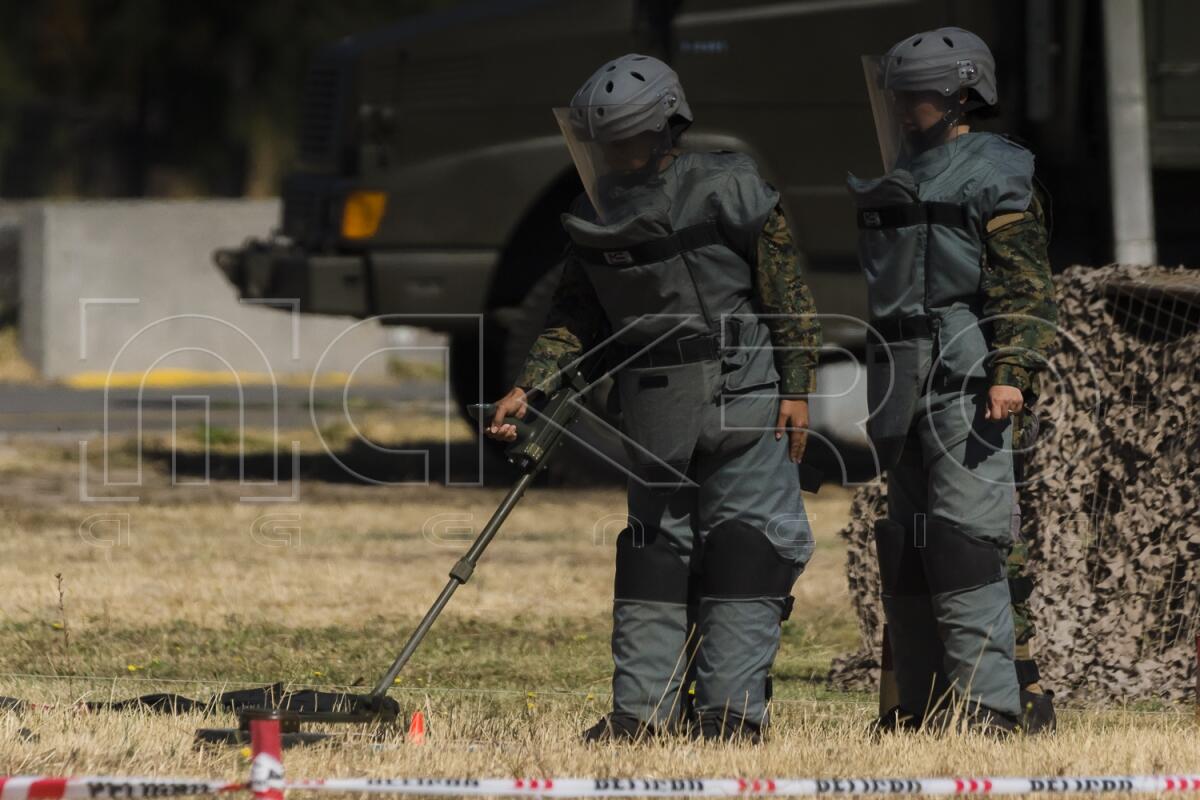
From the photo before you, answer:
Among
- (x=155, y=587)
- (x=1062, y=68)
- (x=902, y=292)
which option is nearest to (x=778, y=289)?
(x=902, y=292)

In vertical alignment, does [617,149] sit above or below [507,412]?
above

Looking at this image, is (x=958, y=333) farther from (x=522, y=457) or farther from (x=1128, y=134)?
(x=1128, y=134)

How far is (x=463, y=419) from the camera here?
13.8 metres

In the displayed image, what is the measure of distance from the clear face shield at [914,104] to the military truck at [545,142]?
5.06 metres

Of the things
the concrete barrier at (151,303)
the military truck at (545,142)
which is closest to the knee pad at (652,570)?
the military truck at (545,142)

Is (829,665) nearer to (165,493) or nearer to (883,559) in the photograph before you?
(883,559)

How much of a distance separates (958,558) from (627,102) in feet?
4.42

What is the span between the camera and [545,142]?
1059 cm

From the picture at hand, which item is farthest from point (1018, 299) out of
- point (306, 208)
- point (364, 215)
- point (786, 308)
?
point (306, 208)

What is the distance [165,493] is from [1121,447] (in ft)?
19.4

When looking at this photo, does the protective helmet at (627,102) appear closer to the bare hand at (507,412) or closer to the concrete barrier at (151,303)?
the bare hand at (507,412)

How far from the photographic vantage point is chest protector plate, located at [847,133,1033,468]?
5.07 meters

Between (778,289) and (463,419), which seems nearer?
(778,289)

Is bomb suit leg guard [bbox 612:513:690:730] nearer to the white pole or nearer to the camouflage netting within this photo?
the camouflage netting
